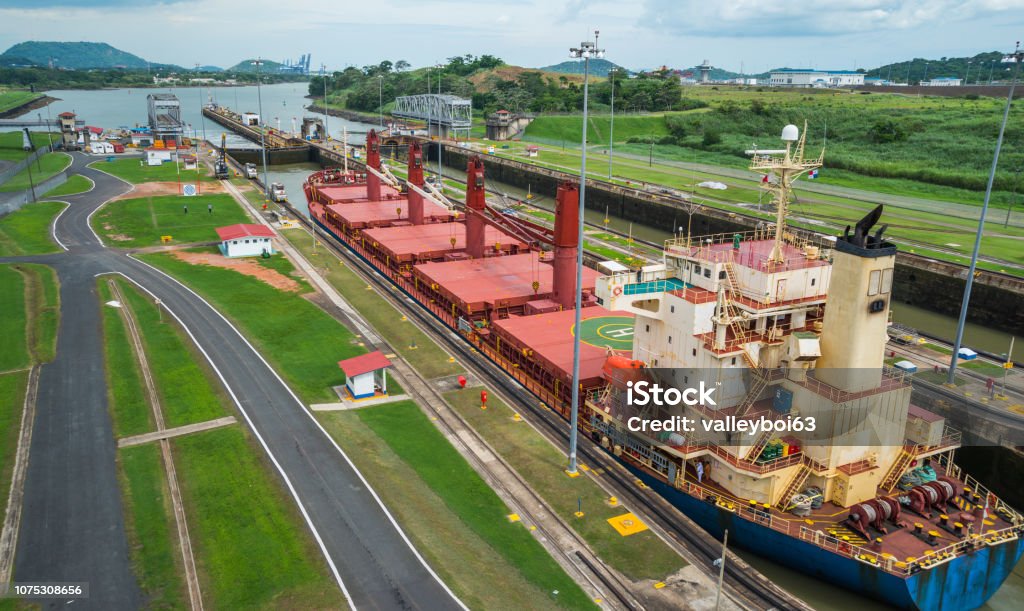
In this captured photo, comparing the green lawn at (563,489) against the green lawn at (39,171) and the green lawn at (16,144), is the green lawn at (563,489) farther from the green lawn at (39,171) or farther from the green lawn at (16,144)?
the green lawn at (16,144)

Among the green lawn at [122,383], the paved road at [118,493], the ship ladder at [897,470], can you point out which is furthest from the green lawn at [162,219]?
the ship ladder at [897,470]

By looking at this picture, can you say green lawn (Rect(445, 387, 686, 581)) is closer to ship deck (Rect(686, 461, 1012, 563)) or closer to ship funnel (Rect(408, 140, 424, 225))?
ship deck (Rect(686, 461, 1012, 563))

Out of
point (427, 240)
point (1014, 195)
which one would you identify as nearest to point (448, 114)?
point (427, 240)

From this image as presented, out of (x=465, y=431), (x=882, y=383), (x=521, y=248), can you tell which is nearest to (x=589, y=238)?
(x=521, y=248)

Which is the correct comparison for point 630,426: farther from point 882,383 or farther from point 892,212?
point 892,212

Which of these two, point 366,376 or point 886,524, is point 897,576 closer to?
point 886,524

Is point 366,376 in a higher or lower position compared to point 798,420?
lower

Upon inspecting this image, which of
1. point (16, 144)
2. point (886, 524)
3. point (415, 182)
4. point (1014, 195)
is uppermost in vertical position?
point (415, 182)
